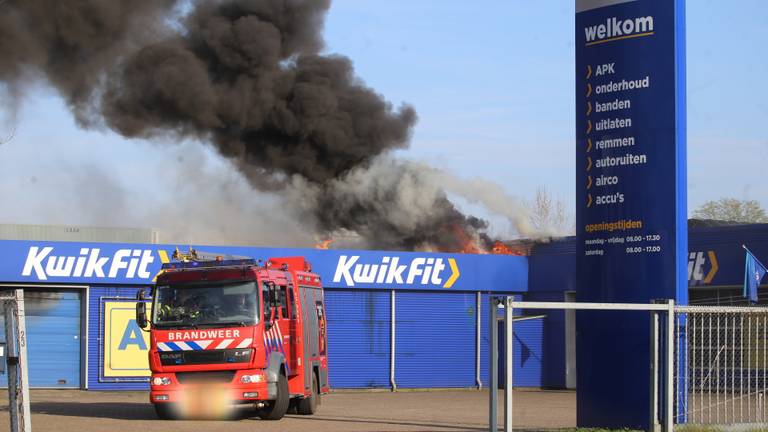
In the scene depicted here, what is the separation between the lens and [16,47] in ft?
86.7

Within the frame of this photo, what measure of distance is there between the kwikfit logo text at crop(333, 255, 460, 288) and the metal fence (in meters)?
17.3

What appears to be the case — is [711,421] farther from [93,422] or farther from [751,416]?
[93,422]

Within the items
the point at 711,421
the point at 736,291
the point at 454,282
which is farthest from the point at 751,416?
the point at 454,282

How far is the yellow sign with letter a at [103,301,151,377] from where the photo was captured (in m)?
29.0

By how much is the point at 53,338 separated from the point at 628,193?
61.0 ft

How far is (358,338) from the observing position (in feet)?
103

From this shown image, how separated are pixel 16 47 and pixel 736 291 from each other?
20.1m

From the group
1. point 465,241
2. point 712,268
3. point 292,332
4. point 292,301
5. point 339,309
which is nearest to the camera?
point 292,332

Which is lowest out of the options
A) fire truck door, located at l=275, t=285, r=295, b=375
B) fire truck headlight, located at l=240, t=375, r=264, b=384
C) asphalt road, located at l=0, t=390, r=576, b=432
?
asphalt road, located at l=0, t=390, r=576, b=432

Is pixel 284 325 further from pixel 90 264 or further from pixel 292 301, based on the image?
pixel 90 264

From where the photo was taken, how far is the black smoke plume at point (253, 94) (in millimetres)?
27625

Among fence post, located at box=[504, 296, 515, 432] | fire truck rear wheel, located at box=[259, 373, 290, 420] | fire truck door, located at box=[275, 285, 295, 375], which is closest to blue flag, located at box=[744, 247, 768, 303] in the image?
fire truck door, located at box=[275, 285, 295, 375]

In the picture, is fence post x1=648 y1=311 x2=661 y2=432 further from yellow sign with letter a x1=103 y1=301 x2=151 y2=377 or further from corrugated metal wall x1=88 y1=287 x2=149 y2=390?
corrugated metal wall x1=88 y1=287 x2=149 y2=390

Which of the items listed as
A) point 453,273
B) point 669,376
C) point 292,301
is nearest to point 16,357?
point 669,376
